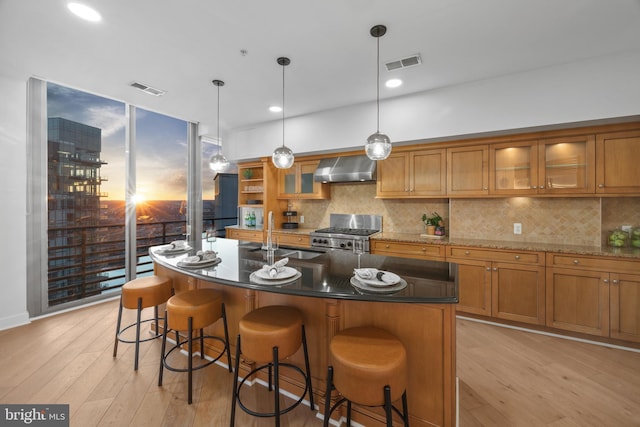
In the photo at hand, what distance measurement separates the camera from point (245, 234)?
513 centimetres

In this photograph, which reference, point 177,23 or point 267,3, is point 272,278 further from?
point 177,23

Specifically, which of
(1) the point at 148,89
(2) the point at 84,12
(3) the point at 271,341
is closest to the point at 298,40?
(2) the point at 84,12

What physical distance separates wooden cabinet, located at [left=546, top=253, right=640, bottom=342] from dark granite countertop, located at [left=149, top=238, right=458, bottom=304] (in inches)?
70.3

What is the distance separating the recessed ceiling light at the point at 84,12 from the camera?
199 cm

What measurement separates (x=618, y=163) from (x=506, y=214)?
1094 mm

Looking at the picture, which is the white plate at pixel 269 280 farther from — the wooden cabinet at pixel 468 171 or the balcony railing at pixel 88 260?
the balcony railing at pixel 88 260

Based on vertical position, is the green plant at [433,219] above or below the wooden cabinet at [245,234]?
above

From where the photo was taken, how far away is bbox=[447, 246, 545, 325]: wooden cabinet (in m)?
2.92

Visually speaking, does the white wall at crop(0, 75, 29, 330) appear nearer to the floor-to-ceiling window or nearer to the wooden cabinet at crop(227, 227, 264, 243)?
the floor-to-ceiling window

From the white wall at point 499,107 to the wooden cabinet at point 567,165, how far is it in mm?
297

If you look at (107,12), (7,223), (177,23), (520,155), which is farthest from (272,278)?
(7,223)

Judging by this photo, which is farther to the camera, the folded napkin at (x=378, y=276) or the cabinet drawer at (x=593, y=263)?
the cabinet drawer at (x=593, y=263)

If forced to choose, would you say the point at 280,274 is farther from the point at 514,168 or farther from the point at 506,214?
the point at 506,214

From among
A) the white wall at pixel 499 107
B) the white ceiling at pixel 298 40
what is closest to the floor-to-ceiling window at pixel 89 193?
the white ceiling at pixel 298 40
